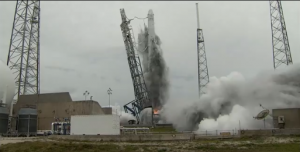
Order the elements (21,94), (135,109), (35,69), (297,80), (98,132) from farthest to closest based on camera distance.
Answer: (135,109), (21,94), (35,69), (297,80), (98,132)

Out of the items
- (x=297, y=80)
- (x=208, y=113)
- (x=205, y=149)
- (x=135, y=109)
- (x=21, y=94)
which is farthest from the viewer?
(x=135, y=109)

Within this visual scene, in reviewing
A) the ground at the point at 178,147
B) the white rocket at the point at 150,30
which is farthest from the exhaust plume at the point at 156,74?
the ground at the point at 178,147

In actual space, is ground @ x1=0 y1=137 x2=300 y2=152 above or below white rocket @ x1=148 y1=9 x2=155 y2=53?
below

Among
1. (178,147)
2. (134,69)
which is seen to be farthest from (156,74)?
(178,147)

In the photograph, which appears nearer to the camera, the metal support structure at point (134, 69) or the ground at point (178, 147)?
the ground at point (178, 147)

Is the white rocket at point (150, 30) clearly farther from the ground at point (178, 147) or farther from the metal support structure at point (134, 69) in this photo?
the ground at point (178, 147)

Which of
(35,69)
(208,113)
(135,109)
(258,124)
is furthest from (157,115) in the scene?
(258,124)

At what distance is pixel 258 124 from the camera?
204 ft

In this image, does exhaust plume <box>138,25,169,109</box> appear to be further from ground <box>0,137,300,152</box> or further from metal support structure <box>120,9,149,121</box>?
ground <box>0,137,300,152</box>

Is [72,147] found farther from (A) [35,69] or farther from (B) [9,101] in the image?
(A) [35,69]

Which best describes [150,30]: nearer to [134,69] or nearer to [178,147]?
[134,69]

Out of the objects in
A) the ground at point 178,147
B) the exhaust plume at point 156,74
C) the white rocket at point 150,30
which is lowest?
the ground at point 178,147

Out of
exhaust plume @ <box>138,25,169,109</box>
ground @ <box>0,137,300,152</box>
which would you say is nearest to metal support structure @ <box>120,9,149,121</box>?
exhaust plume @ <box>138,25,169,109</box>

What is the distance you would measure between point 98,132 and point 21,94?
1804 inches
